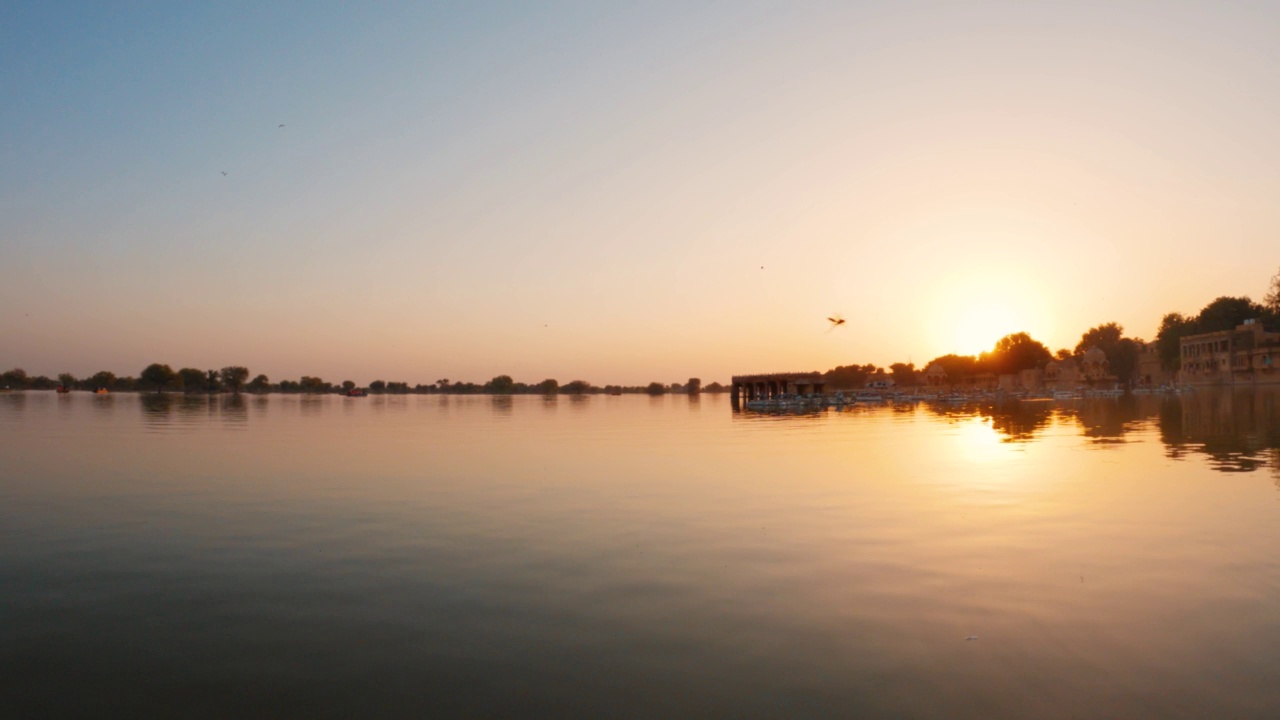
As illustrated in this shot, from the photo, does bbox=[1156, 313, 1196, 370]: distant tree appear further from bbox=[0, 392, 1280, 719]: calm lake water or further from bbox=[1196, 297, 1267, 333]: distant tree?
bbox=[0, 392, 1280, 719]: calm lake water

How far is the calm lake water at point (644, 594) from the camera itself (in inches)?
387

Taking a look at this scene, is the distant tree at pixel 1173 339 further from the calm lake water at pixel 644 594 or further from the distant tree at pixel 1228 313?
the calm lake water at pixel 644 594

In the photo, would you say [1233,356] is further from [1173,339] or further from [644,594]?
[644,594]

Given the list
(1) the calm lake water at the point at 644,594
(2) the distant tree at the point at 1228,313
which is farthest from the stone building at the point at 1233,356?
(1) the calm lake water at the point at 644,594

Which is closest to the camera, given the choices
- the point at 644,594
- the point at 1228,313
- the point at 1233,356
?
the point at 644,594

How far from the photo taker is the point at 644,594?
47.0ft

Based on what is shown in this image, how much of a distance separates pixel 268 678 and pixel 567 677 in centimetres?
394

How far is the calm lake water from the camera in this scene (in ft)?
32.2

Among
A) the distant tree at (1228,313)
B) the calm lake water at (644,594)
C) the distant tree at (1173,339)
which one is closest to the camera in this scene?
the calm lake water at (644,594)

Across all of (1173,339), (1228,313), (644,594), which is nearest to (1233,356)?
(1228,313)

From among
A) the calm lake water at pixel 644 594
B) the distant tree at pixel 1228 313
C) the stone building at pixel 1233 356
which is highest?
the distant tree at pixel 1228 313

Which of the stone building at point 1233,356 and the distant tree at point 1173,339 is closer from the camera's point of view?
the stone building at point 1233,356

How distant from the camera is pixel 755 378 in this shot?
472 feet

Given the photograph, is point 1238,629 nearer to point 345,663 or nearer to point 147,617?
point 345,663
